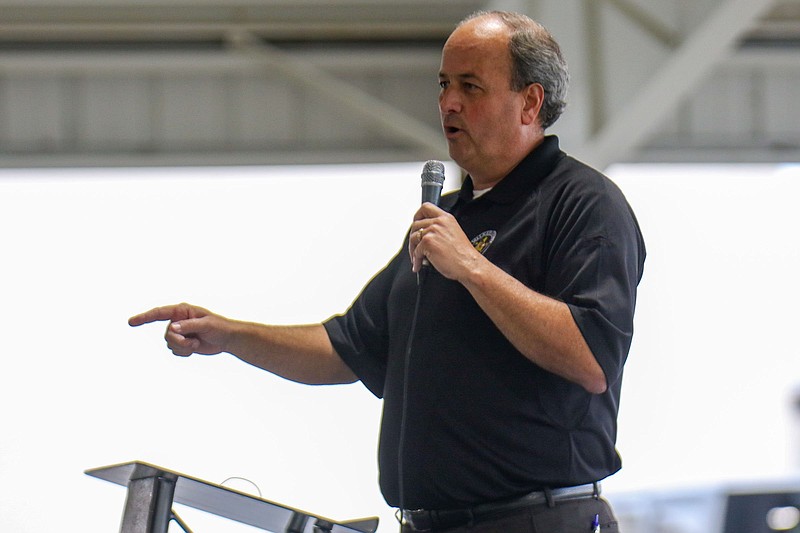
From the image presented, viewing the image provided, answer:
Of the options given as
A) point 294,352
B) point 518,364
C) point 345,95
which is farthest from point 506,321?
point 345,95

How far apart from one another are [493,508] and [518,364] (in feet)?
0.72

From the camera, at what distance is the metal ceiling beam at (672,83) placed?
534cm

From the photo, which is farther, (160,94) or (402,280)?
(160,94)

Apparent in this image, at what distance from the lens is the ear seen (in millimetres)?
1931

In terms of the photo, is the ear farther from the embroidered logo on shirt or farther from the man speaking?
the embroidered logo on shirt

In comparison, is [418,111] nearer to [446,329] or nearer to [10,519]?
[10,519]

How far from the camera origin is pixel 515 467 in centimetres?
173

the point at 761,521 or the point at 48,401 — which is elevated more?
the point at 48,401

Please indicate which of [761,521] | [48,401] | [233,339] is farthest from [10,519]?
[233,339]

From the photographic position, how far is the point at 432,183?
6.23 feet

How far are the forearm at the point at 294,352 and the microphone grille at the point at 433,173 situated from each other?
16.9 inches

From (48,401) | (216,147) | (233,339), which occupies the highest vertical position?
(216,147)

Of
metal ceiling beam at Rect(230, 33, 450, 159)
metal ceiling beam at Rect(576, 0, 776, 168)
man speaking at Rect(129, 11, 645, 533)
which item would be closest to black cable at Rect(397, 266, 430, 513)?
man speaking at Rect(129, 11, 645, 533)

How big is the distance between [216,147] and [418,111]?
117 cm
